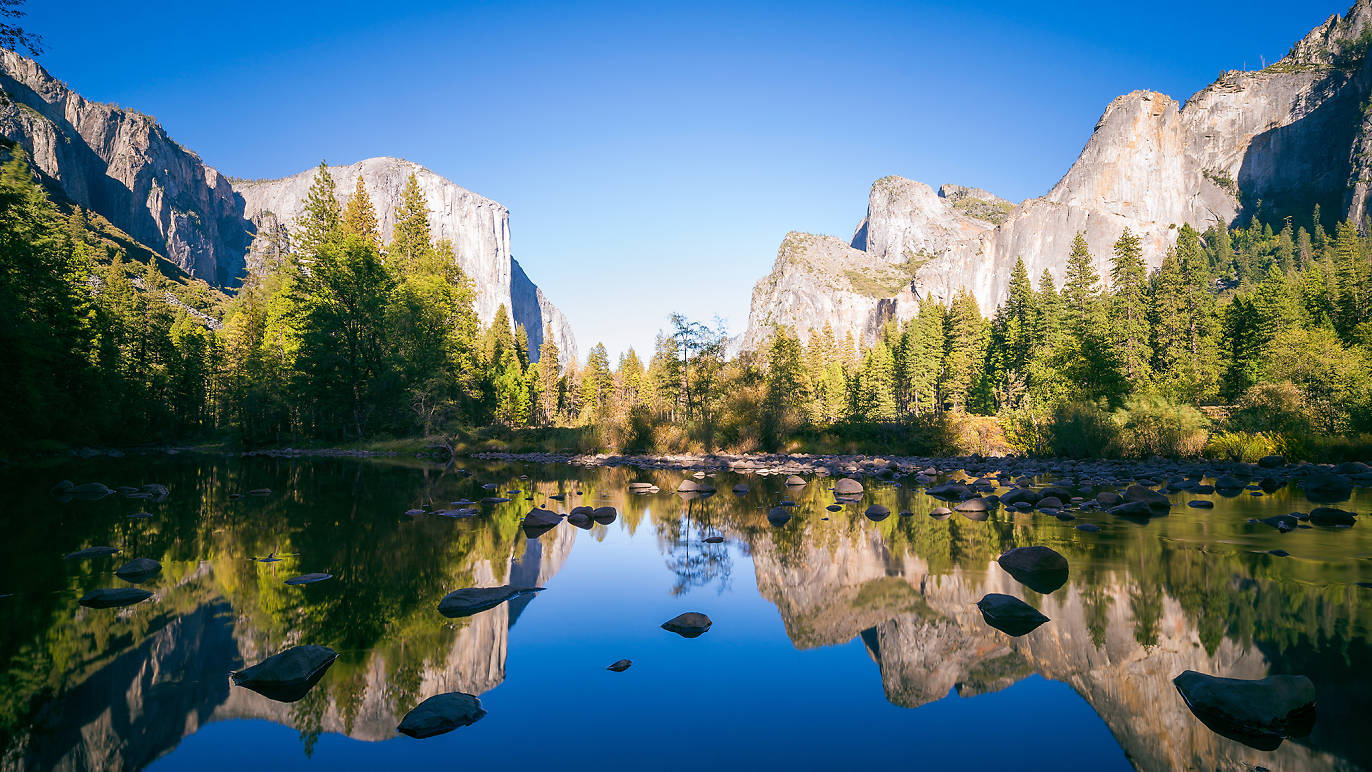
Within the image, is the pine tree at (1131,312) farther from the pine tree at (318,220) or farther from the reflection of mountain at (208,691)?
the pine tree at (318,220)

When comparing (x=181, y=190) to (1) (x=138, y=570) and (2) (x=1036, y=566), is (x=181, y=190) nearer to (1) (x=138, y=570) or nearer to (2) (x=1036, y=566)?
(1) (x=138, y=570)

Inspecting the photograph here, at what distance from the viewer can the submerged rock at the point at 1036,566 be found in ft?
22.5

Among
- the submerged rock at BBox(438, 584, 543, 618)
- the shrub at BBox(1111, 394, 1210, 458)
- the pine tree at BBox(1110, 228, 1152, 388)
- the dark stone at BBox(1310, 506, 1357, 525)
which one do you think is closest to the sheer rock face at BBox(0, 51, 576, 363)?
the submerged rock at BBox(438, 584, 543, 618)

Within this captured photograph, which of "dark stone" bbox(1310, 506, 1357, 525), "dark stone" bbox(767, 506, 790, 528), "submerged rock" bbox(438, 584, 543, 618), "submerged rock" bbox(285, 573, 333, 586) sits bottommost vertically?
"dark stone" bbox(1310, 506, 1357, 525)

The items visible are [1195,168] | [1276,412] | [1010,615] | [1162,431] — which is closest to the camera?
[1010,615]

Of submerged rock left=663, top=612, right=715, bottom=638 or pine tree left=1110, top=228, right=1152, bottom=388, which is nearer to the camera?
submerged rock left=663, top=612, right=715, bottom=638

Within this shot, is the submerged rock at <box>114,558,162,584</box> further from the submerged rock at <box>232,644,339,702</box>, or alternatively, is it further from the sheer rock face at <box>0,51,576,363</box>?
the sheer rock face at <box>0,51,576,363</box>

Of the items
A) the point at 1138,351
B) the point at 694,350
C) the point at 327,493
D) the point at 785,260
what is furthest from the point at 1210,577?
the point at 785,260

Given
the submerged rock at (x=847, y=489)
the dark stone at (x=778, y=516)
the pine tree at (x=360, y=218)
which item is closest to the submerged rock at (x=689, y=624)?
the dark stone at (x=778, y=516)

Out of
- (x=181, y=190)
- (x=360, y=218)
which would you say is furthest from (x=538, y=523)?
(x=181, y=190)

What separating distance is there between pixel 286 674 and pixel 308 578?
2.94 m

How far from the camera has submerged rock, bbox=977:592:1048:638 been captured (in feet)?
17.7

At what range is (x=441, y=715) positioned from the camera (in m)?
3.68

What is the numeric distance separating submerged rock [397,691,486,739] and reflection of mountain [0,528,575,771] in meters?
0.13
